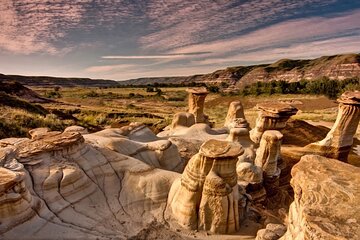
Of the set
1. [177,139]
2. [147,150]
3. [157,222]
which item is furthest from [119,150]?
[177,139]

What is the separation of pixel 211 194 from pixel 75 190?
380 centimetres

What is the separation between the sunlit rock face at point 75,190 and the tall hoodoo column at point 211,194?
3.13 ft

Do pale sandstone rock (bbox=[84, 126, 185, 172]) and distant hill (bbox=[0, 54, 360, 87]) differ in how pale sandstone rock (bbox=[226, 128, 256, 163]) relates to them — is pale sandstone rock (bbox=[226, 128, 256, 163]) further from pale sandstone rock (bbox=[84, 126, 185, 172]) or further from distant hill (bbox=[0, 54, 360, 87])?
distant hill (bbox=[0, 54, 360, 87])

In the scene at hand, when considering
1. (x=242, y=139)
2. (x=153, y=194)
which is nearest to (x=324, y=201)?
(x=153, y=194)

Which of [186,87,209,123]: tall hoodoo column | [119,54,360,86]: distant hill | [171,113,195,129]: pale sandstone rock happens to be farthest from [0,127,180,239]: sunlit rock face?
[119,54,360,86]: distant hill

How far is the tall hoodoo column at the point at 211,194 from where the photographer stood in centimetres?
830

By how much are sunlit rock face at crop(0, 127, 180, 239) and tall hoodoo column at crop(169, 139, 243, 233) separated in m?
0.95

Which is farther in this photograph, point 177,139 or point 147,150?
point 177,139

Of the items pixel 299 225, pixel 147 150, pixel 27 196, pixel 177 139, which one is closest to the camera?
pixel 299 225

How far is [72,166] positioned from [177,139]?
7595 mm

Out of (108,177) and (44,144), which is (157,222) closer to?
(108,177)

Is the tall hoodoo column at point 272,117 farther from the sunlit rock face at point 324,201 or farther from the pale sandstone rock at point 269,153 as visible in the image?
the sunlit rock face at point 324,201

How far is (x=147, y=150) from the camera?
11.9 meters

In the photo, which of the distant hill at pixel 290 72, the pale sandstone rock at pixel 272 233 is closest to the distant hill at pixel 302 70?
the distant hill at pixel 290 72
